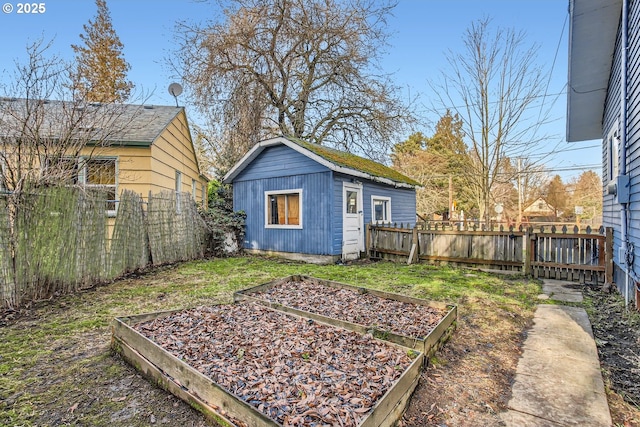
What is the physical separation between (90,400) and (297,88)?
15490 millimetres

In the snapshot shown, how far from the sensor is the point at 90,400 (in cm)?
→ 234

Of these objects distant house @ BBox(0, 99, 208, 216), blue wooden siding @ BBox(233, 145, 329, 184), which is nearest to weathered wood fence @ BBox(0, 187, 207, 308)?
distant house @ BBox(0, 99, 208, 216)

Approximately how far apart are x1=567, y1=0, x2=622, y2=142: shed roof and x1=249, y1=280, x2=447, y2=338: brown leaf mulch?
541 cm

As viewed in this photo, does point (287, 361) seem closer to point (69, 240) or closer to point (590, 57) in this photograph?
point (69, 240)

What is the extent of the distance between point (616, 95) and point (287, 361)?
7094 mm

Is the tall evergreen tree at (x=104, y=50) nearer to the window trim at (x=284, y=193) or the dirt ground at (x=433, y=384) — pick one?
the window trim at (x=284, y=193)

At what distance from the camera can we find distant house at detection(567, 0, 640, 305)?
169 inches

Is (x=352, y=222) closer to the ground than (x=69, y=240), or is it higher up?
higher up

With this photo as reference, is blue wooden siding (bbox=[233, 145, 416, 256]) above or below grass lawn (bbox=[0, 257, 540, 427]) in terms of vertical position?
above

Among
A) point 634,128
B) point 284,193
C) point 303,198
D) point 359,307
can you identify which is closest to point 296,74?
point 284,193

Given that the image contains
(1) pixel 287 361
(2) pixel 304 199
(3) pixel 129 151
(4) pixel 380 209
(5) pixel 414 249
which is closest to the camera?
(1) pixel 287 361

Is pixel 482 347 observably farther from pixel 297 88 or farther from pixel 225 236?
pixel 297 88

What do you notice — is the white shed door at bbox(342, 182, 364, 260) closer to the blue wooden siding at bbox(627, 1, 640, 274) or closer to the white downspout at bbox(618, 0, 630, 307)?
the white downspout at bbox(618, 0, 630, 307)

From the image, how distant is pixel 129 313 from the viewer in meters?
4.27
